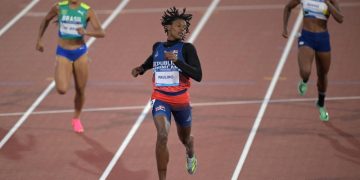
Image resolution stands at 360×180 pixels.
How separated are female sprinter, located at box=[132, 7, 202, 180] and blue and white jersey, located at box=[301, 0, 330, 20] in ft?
10.6

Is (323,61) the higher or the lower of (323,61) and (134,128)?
the higher

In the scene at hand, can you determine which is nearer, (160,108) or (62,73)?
(160,108)

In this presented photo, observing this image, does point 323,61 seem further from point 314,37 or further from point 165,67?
point 165,67

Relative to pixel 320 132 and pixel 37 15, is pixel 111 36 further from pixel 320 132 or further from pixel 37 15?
pixel 320 132

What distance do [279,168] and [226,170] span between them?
2.45 ft

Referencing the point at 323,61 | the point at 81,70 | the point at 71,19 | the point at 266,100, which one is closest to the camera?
the point at 71,19

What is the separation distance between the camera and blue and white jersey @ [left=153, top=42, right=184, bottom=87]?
420 inches

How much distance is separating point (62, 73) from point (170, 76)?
304 cm

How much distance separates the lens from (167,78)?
10719 mm

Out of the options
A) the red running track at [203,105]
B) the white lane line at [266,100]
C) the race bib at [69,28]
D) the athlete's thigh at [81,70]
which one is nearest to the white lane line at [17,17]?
the red running track at [203,105]

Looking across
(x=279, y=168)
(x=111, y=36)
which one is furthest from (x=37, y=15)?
(x=279, y=168)

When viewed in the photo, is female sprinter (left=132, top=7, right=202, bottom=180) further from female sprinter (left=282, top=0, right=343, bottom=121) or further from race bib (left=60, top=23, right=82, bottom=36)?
female sprinter (left=282, top=0, right=343, bottom=121)

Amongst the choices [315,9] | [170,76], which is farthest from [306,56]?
[170,76]

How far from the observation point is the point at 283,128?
547 inches
